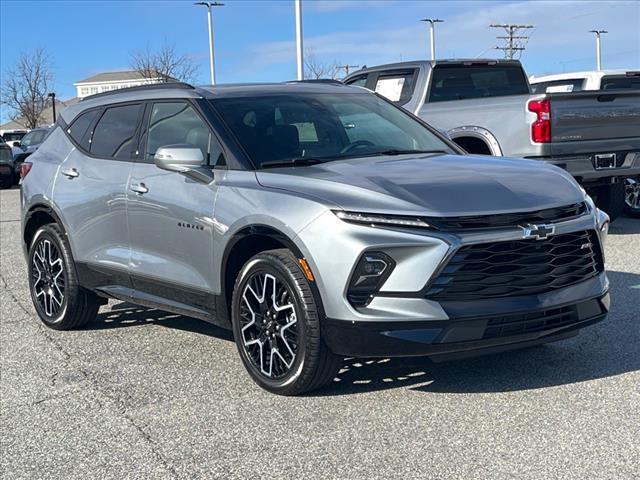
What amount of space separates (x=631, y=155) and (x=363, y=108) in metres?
4.78

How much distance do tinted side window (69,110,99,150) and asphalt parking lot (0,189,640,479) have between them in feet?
5.19

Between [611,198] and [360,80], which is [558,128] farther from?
[360,80]

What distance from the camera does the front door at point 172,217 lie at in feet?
17.2

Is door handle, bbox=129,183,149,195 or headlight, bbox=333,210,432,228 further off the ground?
door handle, bbox=129,183,149,195

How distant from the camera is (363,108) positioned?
6152 mm

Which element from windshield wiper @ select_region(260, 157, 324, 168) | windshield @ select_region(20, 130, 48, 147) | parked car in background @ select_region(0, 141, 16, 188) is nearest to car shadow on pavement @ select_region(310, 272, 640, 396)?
windshield wiper @ select_region(260, 157, 324, 168)

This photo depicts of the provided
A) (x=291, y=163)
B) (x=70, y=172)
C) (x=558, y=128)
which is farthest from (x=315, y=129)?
(x=558, y=128)

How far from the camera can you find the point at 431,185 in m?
4.55

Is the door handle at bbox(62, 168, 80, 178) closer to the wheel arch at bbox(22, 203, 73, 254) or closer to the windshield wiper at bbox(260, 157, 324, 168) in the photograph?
the wheel arch at bbox(22, 203, 73, 254)

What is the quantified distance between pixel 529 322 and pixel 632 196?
770 cm

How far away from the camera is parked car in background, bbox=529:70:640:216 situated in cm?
1143

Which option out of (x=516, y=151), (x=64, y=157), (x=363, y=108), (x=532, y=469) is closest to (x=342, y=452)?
(x=532, y=469)

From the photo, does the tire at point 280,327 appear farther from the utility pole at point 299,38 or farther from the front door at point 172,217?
the utility pole at point 299,38

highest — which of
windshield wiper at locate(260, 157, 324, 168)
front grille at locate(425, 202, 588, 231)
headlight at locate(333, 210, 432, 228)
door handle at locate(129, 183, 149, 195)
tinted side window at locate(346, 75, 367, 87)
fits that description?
tinted side window at locate(346, 75, 367, 87)
